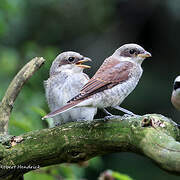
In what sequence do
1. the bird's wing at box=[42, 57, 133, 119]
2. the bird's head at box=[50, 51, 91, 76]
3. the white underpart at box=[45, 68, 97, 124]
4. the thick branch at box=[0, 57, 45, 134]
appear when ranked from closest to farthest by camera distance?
the bird's wing at box=[42, 57, 133, 119] < the thick branch at box=[0, 57, 45, 134] < the white underpart at box=[45, 68, 97, 124] < the bird's head at box=[50, 51, 91, 76]

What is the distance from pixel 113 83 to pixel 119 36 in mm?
6886

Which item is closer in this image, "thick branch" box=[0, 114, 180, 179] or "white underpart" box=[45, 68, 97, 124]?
"thick branch" box=[0, 114, 180, 179]

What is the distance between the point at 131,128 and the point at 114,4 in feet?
24.5

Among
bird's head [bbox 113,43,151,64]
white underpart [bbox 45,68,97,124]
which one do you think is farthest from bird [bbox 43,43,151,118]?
white underpart [bbox 45,68,97,124]

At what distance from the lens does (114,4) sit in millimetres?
10508

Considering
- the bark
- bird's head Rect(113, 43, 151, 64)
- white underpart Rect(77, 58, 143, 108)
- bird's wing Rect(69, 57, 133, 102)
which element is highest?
bird's head Rect(113, 43, 151, 64)

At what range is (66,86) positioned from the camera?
15.0ft

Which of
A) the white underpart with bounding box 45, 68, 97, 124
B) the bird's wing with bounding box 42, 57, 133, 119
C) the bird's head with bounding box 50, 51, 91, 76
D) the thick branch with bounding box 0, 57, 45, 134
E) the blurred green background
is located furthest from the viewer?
the blurred green background

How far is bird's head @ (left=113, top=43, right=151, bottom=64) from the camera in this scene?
4332 mm

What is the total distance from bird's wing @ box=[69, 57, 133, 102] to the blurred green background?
4.31 m

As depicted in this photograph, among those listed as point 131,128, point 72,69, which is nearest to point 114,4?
point 72,69

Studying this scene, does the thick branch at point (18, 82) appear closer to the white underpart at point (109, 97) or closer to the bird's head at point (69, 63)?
the bird's head at point (69, 63)

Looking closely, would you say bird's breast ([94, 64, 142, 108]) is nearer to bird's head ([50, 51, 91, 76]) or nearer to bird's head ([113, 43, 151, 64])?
bird's head ([113, 43, 151, 64])

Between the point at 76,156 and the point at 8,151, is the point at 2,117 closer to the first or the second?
the point at 8,151
